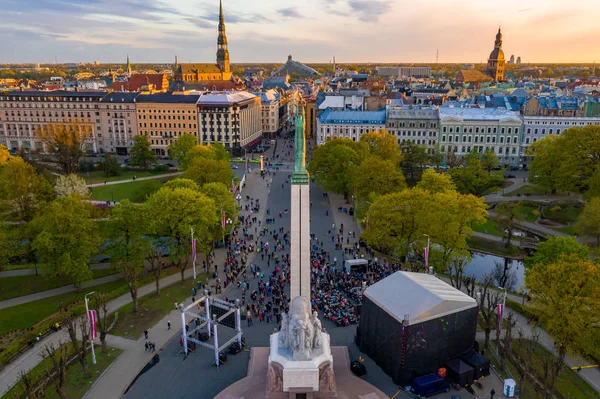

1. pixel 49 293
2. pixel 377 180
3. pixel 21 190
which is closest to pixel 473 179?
pixel 377 180

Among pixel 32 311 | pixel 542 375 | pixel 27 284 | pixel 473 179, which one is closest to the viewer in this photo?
pixel 542 375

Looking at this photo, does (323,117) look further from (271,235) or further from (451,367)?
(451,367)

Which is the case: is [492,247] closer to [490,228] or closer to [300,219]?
[490,228]

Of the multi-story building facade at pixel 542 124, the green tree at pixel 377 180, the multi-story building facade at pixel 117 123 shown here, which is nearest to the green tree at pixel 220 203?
the green tree at pixel 377 180

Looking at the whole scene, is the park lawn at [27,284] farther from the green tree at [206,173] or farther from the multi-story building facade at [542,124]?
the multi-story building facade at [542,124]

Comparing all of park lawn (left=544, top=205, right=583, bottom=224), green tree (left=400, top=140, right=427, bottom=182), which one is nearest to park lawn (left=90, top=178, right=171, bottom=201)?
green tree (left=400, top=140, right=427, bottom=182)

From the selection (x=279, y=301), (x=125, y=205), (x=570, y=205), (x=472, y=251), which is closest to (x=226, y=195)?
(x=125, y=205)
